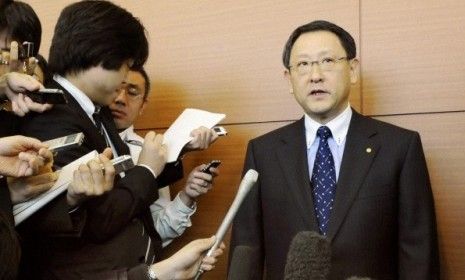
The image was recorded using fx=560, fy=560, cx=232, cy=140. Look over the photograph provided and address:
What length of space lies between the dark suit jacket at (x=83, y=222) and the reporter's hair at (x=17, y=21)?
220mm

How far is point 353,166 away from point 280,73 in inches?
25.3

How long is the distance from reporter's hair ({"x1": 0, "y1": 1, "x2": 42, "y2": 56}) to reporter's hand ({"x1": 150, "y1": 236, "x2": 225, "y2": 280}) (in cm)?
66

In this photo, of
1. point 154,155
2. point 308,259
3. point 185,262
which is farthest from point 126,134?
point 308,259

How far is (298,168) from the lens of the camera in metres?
1.65

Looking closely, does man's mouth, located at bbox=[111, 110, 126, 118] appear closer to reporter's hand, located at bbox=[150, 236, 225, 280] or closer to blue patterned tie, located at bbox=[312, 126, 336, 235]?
blue patterned tie, located at bbox=[312, 126, 336, 235]

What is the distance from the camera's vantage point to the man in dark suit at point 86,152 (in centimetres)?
129

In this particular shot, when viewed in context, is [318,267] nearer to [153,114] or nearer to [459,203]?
[459,203]

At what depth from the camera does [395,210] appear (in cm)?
155

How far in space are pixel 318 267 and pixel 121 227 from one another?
2.71ft

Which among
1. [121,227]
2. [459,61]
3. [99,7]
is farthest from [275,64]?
[121,227]

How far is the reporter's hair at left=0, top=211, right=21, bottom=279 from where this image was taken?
0.82m

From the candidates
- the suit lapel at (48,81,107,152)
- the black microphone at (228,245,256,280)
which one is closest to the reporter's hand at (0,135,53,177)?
the suit lapel at (48,81,107,152)

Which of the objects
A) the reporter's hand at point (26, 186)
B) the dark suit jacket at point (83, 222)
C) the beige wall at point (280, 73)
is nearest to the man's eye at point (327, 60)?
the beige wall at point (280, 73)

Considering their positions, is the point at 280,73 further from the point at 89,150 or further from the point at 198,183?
the point at 89,150
